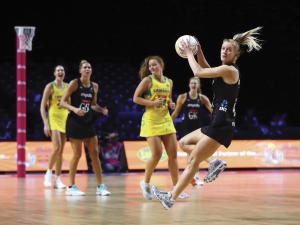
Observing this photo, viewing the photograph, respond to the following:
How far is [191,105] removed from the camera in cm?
1357

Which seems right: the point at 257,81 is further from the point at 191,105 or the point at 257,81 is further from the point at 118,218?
the point at 118,218

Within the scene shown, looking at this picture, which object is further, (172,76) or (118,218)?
(172,76)

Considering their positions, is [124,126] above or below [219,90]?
below

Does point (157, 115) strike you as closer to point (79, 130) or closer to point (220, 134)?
point (79, 130)

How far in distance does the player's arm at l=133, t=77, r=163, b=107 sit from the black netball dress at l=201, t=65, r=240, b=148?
8.14 feet

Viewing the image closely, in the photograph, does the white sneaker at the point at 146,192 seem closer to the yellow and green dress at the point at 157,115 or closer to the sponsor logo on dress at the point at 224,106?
the yellow and green dress at the point at 157,115

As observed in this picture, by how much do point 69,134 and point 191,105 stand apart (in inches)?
147

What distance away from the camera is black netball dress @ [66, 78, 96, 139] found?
33.9 ft

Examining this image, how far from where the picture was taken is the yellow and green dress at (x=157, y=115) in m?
9.83

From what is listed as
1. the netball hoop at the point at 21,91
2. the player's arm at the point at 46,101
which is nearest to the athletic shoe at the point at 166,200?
the player's arm at the point at 46,101

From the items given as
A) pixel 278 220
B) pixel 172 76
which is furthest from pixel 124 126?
pixel 278 220

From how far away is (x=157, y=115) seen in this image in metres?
9.91

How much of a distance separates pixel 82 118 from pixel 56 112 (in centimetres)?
277

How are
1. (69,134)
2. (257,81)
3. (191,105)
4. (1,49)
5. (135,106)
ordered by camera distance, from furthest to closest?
(257,81) < (1,49) < (135,106) < (191,105) < (69,134)
